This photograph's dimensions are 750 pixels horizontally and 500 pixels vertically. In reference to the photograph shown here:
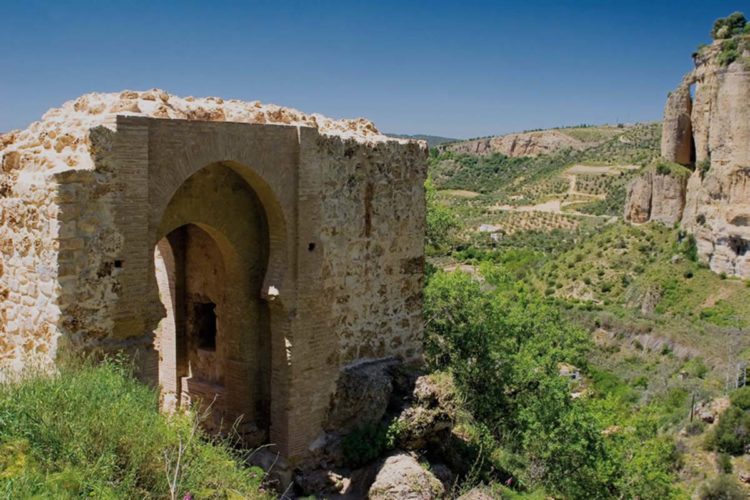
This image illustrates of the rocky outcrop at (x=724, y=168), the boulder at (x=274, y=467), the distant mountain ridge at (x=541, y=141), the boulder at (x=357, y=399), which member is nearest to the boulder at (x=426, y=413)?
the boulder at (x=357, y=399)

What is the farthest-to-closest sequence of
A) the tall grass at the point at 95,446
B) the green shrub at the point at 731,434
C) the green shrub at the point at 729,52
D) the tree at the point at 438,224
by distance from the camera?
1. the green shrub at the point at 729,52
2. the green shrub at the point at 731,434
3. the tree at the point at 438,224
4. the tall grass at the point at 95,446

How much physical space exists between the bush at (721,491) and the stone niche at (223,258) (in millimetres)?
12689

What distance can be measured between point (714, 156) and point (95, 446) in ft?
140

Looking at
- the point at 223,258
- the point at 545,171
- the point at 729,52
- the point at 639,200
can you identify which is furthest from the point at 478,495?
the point at 545,171

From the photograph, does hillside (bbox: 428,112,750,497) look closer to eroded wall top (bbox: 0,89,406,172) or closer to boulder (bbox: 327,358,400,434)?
boulder (bbox: 327,358,400,434)

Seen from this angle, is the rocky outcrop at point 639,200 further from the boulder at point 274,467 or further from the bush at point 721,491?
the boulder at point 274,467

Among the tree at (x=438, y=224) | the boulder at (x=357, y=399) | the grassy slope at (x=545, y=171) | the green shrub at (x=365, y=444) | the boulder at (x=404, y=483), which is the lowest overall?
the boulder at (x=404, y=483)

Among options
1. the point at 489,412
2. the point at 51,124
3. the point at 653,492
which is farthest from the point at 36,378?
the point at 653,492

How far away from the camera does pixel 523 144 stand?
406 ft

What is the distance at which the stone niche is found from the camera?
7.25m

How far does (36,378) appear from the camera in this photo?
6148mm

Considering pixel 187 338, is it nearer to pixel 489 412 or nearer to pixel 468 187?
pixel 489 412

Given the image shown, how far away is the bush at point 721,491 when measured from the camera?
19688 mm

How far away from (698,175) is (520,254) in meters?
13.4
